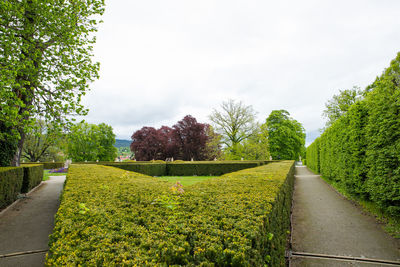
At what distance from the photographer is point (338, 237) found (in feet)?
15.3

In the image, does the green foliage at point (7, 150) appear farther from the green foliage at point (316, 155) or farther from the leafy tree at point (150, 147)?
the leafy tree at point (150, 147)

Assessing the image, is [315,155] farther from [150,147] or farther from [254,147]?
[150,147]

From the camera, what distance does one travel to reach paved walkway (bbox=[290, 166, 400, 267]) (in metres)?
3.82

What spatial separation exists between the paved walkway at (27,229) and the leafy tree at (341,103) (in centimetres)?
3248

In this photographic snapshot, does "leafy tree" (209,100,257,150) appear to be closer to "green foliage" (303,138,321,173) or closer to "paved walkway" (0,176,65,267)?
"green foliage" (303,138,321,173)

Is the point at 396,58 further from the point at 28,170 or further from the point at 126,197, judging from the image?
the point at 28,170

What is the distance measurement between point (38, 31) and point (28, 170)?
6.65m

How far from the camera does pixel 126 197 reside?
3.21 metres

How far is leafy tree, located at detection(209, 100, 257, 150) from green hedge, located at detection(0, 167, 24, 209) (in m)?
22.4

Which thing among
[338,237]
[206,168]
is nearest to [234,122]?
[206,168]

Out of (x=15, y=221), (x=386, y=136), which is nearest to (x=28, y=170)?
(x=15, y=221)

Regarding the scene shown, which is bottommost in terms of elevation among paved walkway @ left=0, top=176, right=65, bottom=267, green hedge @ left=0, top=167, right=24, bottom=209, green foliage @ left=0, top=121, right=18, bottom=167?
paved walkway @ left=0, top=176, right=65, bottom=267

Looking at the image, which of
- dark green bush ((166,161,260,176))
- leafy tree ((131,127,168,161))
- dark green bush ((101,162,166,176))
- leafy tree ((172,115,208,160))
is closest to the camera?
dark green bush ((101,162,166,176))

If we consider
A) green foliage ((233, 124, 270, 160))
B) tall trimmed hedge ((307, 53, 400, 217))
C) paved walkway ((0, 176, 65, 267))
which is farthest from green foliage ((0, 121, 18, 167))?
green foliage ((233, 124, 270, 160))
